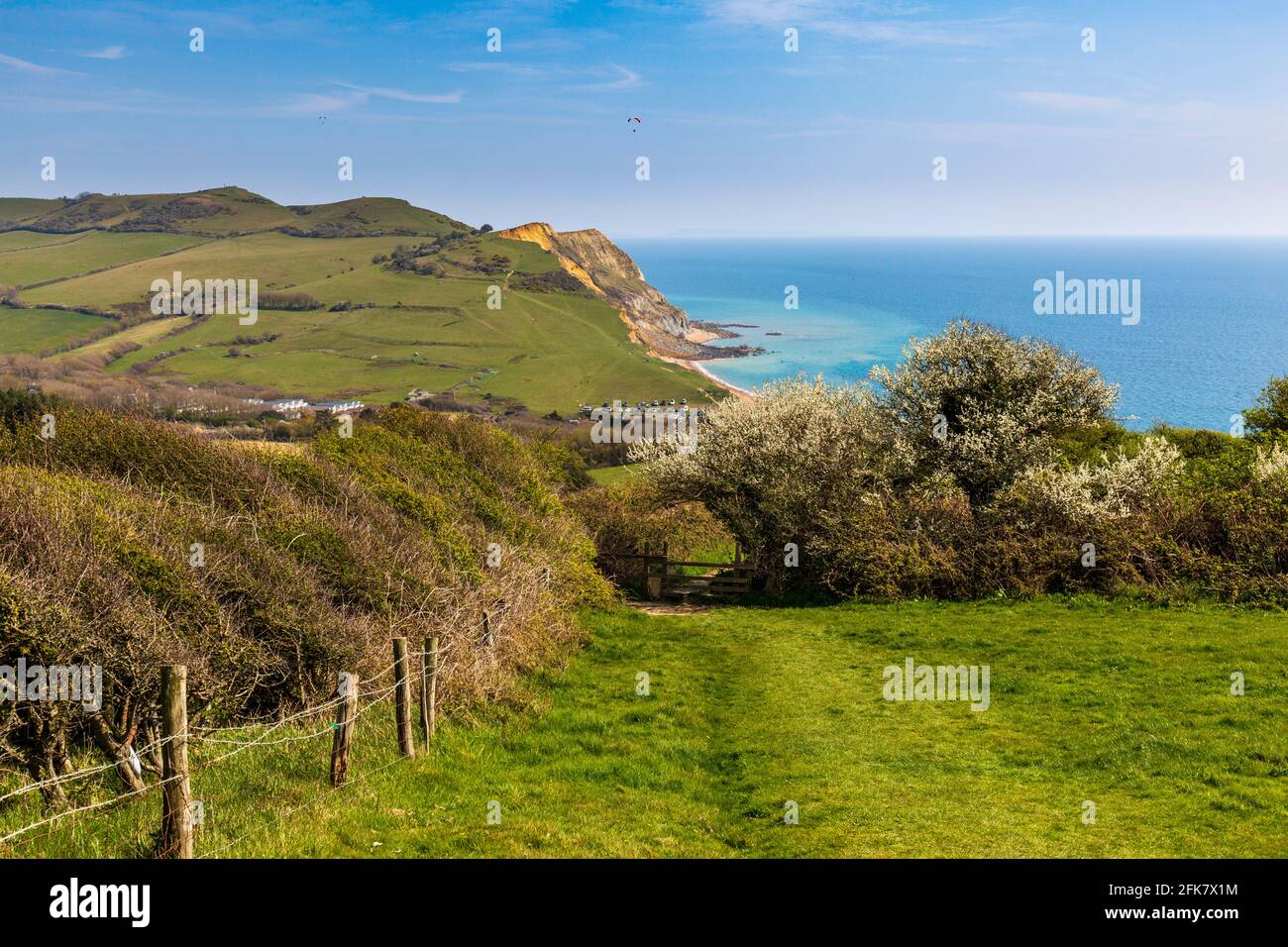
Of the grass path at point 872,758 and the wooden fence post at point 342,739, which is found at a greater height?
the wooden fence post at point 342,739

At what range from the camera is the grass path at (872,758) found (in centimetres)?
1083

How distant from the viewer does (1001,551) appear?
2800 centimetres

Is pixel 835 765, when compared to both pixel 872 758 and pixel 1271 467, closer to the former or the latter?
pixel 872 758

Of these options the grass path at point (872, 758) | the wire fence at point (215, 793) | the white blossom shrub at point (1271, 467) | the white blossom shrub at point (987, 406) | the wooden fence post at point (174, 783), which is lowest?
the grass path at point (872, 758)

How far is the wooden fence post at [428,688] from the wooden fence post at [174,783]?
531 cm

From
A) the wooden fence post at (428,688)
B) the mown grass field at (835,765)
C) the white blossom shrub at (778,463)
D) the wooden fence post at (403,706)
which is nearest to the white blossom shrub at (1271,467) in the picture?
the mown grass field at (835,765)

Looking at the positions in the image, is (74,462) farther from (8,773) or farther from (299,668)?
(8,773)

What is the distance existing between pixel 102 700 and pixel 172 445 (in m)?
9.96

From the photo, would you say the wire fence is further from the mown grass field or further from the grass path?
the grass path

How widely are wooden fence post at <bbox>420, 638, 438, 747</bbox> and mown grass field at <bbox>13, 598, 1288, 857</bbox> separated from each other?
351 mm

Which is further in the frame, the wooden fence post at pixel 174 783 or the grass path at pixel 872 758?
the grass path at pixel 872 758

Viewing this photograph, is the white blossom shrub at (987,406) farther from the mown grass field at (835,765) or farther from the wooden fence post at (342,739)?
the wooden fence post at (342,739)

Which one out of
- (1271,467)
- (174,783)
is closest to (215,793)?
(174,783)

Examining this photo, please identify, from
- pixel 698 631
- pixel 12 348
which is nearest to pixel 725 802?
pixel 698 631
